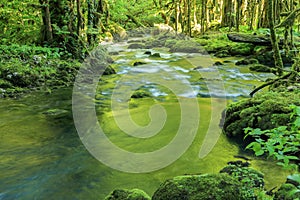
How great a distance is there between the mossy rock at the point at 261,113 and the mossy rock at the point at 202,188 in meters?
2.12

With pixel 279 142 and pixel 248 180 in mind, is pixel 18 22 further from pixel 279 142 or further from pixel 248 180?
pixel 279 142

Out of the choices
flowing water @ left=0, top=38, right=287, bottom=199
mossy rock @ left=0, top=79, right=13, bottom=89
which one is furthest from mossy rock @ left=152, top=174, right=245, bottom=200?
mossy rock @ left=0, top=79, right=13, bottom=89

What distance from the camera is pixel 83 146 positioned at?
5.18m

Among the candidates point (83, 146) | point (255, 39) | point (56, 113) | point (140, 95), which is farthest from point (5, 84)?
point (255, 39)

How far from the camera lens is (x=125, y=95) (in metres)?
8.77

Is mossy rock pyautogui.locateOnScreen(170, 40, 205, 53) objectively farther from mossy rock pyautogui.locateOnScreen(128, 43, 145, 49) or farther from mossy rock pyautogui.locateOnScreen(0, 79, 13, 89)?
mossy rock pyautogui.locateOnScreen(0, 79, 13, 89)

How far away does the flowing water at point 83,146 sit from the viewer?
3896 mm

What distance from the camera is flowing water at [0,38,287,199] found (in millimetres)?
3896

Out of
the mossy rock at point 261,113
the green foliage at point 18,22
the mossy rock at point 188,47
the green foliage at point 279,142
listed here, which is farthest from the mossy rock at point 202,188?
the mossy rock at point 188,47

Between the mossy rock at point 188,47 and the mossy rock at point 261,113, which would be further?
the mossy rock at point 188,47

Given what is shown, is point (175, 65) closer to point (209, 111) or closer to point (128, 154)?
point (209, 111)

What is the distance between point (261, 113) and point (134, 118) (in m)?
2.66

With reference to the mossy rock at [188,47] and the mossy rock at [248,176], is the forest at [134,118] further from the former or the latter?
the mossy rock at [188,47]

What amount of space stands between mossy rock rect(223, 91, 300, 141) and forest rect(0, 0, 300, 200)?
0.06 ft
